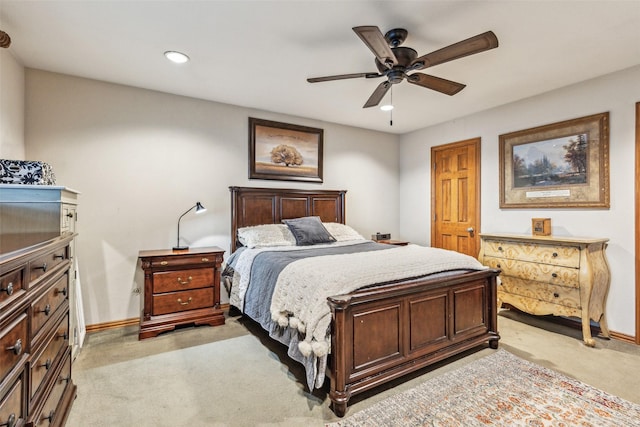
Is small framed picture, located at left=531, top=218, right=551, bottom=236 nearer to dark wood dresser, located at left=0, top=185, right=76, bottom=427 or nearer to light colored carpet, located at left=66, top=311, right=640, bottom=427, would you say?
light colored carpet, located at left=66, top=311, right=640, bottom=427

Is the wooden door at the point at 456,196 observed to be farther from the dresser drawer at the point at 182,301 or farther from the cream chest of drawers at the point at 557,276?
the dresser drawer at the point at 182,301

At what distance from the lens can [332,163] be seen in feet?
15.7

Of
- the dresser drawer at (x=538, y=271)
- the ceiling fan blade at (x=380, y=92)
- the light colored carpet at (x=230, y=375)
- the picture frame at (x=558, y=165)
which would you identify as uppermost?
the ceiling fan blade at (x=380, y=92)

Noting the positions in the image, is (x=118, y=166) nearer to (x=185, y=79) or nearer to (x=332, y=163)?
(x=185, y=79)

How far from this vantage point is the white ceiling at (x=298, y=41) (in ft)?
6.88

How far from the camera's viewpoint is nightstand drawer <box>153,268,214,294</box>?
3.09 meters

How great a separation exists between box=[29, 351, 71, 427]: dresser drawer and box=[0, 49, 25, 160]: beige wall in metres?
1.73

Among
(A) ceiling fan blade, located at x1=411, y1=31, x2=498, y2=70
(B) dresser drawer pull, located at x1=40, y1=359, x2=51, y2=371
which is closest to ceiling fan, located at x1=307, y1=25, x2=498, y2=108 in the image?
(A) ceiling fan blade, located at x1=411, y1=31, x2=498, y2=70

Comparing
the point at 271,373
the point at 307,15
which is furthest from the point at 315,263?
the point at 307,15

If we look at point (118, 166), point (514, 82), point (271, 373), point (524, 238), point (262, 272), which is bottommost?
point (271, 373)

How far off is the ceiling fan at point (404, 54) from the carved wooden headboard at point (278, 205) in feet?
6.38

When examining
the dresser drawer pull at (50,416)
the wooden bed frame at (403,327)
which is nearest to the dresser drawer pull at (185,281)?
the dresser drawer pull at (50,416)

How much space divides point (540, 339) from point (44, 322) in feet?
12.3

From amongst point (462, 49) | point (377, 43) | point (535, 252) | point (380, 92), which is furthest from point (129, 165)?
point (535, 252)
